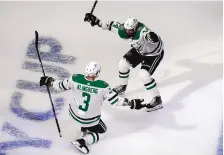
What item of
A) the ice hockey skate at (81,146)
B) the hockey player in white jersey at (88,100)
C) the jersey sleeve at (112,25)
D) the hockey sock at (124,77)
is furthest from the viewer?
the hockey sock at (124,77)

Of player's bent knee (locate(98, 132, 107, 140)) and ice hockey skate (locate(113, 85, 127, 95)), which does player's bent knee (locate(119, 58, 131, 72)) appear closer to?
ice hockey skate (locate(113, 85, 127, 95))

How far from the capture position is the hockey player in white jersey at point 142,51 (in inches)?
209

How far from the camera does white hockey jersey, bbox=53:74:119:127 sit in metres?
4.92

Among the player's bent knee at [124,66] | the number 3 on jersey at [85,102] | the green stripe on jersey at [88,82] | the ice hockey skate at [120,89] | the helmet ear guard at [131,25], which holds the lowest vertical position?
the ice hockey skate at [120,89]

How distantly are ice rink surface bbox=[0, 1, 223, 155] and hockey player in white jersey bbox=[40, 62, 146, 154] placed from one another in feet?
0.38

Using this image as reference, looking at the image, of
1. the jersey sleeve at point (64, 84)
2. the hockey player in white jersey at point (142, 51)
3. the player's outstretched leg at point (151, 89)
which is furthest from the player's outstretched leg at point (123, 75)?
the jersey sleeve at point (64, 84)

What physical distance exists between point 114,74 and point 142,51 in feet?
2.12

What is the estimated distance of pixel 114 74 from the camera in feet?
19.7

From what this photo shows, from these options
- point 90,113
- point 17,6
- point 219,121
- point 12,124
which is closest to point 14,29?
point 17,6

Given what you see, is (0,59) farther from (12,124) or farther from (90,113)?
(90,113)

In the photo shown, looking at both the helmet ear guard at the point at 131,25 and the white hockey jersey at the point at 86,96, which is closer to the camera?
the white hockey jersey at the point at 86,96

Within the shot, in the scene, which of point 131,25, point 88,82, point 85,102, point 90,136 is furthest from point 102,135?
point 131,25

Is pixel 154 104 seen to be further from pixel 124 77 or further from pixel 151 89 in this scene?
pixel 124 77

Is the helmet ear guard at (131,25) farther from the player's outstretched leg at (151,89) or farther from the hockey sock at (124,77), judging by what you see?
the hockey sock at (124,77)
